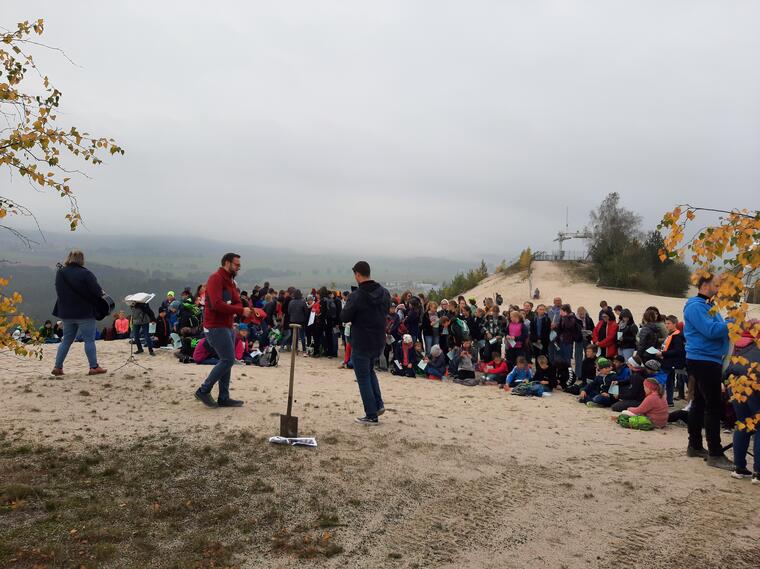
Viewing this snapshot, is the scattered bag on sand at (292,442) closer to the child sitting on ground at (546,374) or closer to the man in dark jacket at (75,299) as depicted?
the man in dark jacket at (75,299)

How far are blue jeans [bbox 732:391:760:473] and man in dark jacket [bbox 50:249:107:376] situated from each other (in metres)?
9.09

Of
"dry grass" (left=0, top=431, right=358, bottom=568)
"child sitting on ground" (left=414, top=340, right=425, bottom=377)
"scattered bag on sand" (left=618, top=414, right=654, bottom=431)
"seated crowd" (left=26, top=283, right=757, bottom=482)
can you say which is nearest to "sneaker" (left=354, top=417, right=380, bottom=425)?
"dry grass" (left=0, top=431, right=358, bottom=568)

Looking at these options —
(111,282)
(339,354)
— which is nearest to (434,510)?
(339,354)

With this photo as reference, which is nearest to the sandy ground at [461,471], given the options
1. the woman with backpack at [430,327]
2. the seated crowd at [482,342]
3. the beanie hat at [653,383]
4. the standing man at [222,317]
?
the standing man at [222,317]

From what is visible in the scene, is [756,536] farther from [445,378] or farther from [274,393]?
[445,378]

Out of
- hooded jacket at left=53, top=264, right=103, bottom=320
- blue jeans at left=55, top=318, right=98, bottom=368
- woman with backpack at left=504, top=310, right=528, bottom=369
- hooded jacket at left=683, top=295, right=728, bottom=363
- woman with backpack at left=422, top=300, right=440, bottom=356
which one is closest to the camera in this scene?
hooded jacket at left=683, top=295, right=728, bottom=363

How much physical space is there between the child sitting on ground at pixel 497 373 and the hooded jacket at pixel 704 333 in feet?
22.9

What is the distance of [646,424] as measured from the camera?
9.12 metres

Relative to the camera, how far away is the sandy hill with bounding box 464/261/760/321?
125ft

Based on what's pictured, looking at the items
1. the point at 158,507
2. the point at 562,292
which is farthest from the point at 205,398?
the point at 562,292

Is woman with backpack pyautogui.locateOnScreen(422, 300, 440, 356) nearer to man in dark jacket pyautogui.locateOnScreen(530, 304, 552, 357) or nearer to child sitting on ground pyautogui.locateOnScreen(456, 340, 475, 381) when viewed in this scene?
child sitting on ground pyautogui.locateOnScreen(456, 340, 475, 381)

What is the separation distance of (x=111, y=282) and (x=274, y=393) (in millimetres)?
191385

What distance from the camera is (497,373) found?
13562 mm

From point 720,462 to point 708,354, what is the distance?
4.64 feet
